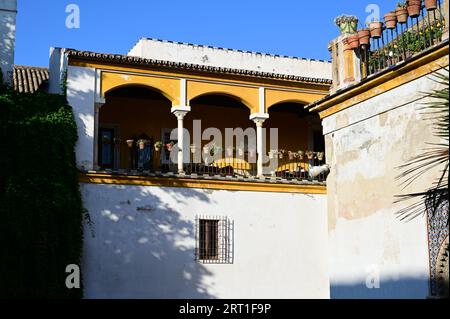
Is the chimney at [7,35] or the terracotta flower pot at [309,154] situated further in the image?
the terracotta flower pot at [309,154]

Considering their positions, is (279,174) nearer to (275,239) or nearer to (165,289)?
(275,239)

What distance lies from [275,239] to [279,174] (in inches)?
90.6

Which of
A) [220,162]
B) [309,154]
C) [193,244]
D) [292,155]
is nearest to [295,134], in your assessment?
[292,155]

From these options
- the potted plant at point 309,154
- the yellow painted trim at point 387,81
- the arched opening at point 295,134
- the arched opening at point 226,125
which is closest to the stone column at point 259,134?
the arched opening at point 226,125

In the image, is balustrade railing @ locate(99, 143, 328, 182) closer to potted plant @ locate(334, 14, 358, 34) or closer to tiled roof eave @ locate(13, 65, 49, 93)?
tiled roof eave @ locate(13, 65, 49, 93)

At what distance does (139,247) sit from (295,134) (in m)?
7.12

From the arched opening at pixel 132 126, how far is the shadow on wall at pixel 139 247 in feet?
7.08

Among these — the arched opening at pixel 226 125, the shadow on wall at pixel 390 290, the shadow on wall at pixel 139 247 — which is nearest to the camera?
the shadow on wall at pixel 390 290

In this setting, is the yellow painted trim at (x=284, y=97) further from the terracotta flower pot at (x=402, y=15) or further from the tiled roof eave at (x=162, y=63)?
the terracotta flower pot at (x=402, y=15)

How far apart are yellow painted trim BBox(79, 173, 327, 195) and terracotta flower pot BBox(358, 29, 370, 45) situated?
23.6 ft

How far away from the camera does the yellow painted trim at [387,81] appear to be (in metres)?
10.2

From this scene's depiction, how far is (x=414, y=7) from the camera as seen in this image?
1123cm

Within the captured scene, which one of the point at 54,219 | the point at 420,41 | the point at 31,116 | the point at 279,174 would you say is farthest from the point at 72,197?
the point at 420,41

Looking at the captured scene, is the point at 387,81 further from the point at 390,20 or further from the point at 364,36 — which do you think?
the point at 364,36
